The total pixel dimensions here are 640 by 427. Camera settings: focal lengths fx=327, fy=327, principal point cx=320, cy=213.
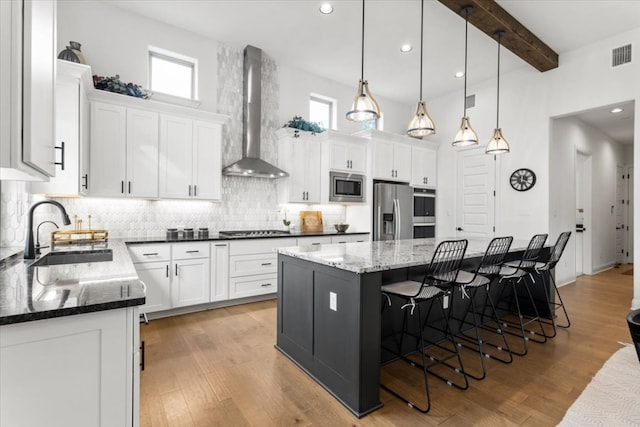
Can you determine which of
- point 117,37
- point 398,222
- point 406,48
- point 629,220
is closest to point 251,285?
point 398,222

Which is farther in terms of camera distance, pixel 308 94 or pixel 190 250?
pixel 308 94

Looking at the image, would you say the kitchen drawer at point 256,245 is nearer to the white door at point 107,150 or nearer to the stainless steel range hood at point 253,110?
the stainless steel range hood at point 253,110

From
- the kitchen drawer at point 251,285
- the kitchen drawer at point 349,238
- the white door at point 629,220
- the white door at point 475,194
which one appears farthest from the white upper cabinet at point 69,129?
the white door at point 629,220

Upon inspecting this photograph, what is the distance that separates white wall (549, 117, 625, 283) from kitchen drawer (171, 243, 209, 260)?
16.4ft

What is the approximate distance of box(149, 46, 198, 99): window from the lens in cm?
425

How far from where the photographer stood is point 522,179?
17.2ft

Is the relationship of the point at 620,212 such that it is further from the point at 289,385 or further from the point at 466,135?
the point at 289,385

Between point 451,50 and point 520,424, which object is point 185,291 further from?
point 451,50

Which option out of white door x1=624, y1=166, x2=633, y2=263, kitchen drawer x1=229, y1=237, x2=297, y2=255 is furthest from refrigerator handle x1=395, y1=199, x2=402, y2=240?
white door x1=624, y1=166, x2=633, y2=263

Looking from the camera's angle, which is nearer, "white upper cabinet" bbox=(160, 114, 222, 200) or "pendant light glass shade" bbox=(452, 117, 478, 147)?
"pendant light glass shade" bbox=(452, 117, 478, 147)

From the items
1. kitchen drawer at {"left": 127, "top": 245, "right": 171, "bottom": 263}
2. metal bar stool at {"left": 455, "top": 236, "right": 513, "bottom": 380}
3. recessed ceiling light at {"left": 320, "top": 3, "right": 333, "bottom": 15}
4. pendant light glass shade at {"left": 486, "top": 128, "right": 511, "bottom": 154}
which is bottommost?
metal bar stool at {"left": 455, "top": 236, "right": 513, "bottom": 380}

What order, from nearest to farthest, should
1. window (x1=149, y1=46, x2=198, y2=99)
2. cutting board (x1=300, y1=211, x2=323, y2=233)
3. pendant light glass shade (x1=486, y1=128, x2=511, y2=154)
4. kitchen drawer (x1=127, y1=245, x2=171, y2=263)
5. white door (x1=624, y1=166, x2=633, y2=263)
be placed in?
1. kitchen drawer (x1=127, y1=245, x2=171, y2=263)
2. pendant light glass shade (x1=486, y1=128, x2=511, y2=154)
3. window (x1=149, y1=46, x2=198, y2=99)
4. cutting board (x1=300, y1=211, x2=323, y2=233)
5. white door (x1=624, y1=166, x2=633, y2=263)

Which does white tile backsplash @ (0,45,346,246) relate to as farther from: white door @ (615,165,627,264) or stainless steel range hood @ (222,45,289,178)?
white door @ (615,165,627,264)

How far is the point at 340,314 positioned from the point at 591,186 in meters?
6.78
